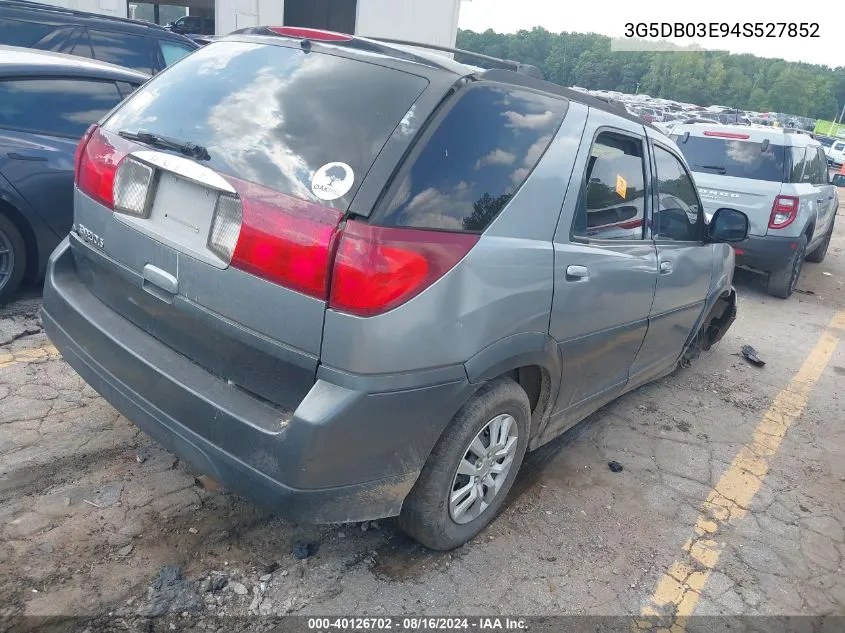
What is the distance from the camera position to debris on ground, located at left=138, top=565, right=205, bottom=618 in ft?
7.45

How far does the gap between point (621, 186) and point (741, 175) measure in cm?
527

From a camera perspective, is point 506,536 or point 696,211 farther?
point 696,211

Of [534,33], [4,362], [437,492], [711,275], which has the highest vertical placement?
[534,33]

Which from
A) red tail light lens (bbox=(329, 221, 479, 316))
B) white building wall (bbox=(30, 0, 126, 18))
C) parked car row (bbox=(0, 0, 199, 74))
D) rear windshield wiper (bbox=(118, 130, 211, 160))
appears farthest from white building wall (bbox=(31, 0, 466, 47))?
red tail light lens (bbox=(329, 221, 479, 316))

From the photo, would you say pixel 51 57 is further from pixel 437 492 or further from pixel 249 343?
pixel 437 492

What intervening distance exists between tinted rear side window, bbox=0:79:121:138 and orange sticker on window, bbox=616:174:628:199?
3.66 meters

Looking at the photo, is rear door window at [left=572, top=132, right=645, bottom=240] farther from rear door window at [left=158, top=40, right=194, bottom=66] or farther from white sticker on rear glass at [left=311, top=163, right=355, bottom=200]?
rear door window at [left=158, top=40, right=194, bottom=66]

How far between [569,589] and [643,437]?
1670mm

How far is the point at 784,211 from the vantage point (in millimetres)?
7348

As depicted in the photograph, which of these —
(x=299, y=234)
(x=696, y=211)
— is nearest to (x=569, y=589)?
(x=299, y=234)

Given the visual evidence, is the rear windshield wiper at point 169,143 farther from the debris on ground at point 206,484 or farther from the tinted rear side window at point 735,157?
the tinted rear side window at point 735,157

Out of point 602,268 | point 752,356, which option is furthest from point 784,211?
point 602,268

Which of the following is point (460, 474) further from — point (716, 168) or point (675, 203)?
point (716, 168)

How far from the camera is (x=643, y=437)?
4113mm
